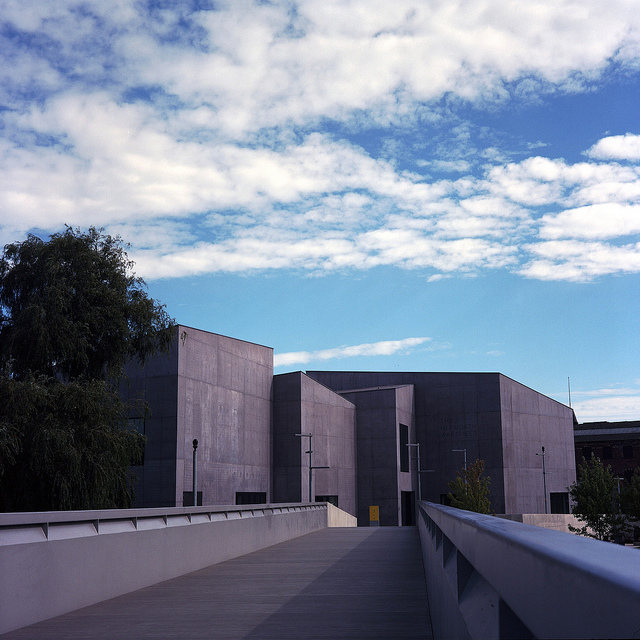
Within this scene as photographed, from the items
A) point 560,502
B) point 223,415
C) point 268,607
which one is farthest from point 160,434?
point 560,502

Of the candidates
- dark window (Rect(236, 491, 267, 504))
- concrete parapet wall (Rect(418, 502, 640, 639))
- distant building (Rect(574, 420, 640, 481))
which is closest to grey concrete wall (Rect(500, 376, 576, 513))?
distant building (Rect(574, 420, 640, 481))

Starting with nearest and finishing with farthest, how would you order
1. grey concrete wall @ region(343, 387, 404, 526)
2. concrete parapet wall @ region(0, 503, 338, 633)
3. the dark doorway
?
concrete parapet wall @ region(0, 503, 338, 633) < grey concrete wall @ region(343, 387, 404, 526) < the dark doorway

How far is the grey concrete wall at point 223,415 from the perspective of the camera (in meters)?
49.2

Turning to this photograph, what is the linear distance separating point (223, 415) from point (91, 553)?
44.3m

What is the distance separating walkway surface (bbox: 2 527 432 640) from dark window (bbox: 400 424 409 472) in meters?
57.8

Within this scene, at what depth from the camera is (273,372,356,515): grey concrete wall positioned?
6044cm

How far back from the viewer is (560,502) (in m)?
80.0

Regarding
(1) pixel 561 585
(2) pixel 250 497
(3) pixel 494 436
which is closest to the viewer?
(1) pixel 561 585

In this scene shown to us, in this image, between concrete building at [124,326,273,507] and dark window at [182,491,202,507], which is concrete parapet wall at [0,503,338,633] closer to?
concrete building at [124,326,273,507]

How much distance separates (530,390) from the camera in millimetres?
78375

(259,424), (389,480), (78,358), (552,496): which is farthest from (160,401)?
(552,496)

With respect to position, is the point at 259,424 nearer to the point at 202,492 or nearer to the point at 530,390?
the point at 202,492

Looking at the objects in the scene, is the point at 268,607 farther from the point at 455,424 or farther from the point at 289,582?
the point at 455,424

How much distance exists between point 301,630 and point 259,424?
51.9m
